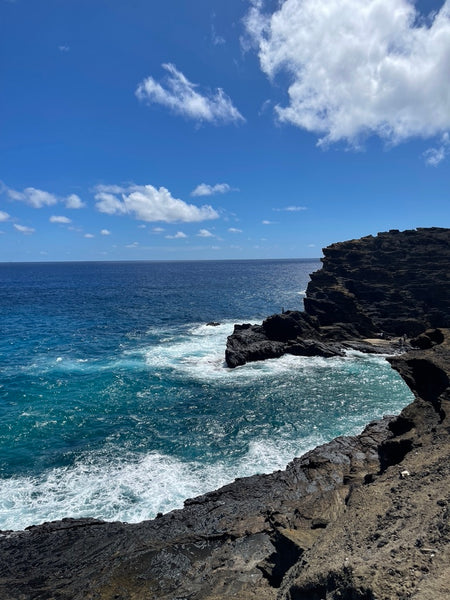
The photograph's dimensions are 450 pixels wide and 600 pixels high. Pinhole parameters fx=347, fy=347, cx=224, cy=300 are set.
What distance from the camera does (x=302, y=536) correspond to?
13766 millimetres

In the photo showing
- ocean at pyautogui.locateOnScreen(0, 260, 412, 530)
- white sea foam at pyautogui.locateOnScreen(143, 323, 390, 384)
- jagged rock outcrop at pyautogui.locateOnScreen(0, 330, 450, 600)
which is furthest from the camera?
white sea foam at pyautogui.locateOnScreen(143, 323, 390, 384)

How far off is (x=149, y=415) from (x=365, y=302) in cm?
5306

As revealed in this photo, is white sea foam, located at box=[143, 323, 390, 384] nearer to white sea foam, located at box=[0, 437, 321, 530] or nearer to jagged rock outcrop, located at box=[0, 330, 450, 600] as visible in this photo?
white sea foam, located at box=[0, 437, 321, 530]

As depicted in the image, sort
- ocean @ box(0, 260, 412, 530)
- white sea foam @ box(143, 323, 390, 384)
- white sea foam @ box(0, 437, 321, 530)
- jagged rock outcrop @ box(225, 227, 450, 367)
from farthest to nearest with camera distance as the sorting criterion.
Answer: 1. jagged rock outcrop @ box(225, 227, 450, 367)
2. white sea foam @ box(143, 323, 390, 384)
3. ocean @ box(0, 260, 412, 530)
4. white sea foam @ box(0, 437, 321, 530)

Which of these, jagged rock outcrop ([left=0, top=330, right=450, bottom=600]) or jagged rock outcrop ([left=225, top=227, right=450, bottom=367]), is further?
jagged rock outcrop ([left=225, top=227, right=450, bottom=367])

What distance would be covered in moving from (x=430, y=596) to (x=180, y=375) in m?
38.1

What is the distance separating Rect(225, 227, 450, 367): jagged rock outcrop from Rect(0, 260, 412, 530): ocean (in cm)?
465

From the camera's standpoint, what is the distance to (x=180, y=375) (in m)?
43.9

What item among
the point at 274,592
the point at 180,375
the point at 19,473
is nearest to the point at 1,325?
the point at 180,375

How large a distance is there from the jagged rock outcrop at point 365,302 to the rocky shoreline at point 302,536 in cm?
2664

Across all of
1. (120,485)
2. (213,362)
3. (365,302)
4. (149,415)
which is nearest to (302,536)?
(120,485)

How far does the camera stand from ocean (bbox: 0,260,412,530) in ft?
75.0

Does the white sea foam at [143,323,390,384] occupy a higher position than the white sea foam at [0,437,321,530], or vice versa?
the white sea foam at [143,323,390,384]

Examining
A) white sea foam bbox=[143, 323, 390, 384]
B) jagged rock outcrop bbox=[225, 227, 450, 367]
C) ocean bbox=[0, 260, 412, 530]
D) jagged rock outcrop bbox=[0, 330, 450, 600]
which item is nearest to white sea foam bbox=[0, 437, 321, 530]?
ocean bbox=[0, 260, 412, 530]
